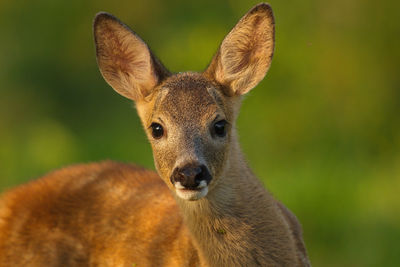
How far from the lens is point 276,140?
12.1m

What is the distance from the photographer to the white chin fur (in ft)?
17.4

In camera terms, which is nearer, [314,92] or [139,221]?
[139,221]

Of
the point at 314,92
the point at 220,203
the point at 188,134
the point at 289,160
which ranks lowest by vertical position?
the point at 289,160

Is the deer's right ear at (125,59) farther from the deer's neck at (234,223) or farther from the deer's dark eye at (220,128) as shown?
the deer's neck at (234,223)

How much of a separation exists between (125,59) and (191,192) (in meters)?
1.34

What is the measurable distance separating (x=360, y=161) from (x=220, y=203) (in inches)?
215

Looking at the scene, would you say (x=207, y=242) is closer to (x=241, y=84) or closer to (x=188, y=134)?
(x=188, y=134)

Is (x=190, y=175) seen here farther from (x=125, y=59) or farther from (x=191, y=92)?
(x=125, y=59)

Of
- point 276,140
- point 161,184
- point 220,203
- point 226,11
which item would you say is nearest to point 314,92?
point 276,140

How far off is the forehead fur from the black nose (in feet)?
1.26

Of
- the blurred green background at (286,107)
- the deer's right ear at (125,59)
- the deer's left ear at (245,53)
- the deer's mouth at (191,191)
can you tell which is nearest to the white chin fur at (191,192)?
the deer's mouth at (191,191)

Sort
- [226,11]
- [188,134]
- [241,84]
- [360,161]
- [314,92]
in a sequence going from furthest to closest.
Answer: [226,11]
[314,92]
[360,161]
[241,84]
[188,134]

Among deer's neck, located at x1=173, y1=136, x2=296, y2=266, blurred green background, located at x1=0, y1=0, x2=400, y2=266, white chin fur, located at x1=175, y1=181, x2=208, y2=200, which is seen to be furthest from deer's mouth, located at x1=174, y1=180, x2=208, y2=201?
blurred green background, located at x1=0, y1=0, x2=400, y2=266

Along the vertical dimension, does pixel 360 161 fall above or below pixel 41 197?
below
